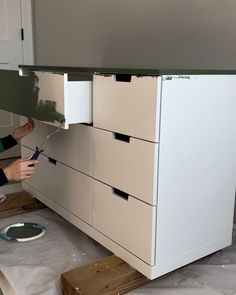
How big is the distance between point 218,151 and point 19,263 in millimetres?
741

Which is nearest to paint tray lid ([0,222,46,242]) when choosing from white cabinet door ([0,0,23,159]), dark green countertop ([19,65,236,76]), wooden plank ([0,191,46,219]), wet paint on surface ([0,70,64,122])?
wooden plank ([0,191,46,219])

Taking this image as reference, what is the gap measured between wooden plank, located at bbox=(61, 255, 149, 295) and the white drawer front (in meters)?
0.43

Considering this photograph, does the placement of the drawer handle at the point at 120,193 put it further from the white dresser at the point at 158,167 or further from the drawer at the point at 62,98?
the drawer at the point at 62,98

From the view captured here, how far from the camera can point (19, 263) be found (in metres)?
1.20

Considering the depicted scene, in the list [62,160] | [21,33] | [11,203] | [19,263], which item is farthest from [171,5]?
[21,33]

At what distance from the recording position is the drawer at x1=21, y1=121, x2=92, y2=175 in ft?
4.08

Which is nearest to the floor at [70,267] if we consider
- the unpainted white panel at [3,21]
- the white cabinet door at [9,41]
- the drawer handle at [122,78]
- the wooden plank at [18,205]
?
the wooden plank at [18,205]

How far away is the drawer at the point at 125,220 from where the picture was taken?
103 cm

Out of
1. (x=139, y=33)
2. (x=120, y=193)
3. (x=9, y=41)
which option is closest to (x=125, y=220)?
(x=120, y=193)

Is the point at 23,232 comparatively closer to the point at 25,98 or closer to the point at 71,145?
the point at 71,145

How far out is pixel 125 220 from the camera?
1.11 meters

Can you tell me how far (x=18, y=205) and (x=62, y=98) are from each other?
0.74 meters

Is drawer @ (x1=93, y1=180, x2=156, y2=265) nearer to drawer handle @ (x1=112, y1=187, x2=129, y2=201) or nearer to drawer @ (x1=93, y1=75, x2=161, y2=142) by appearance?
drawer handle @ (x1=112, y1=187, x2=129, y2=201)

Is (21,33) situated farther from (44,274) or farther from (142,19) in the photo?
(44,274)
